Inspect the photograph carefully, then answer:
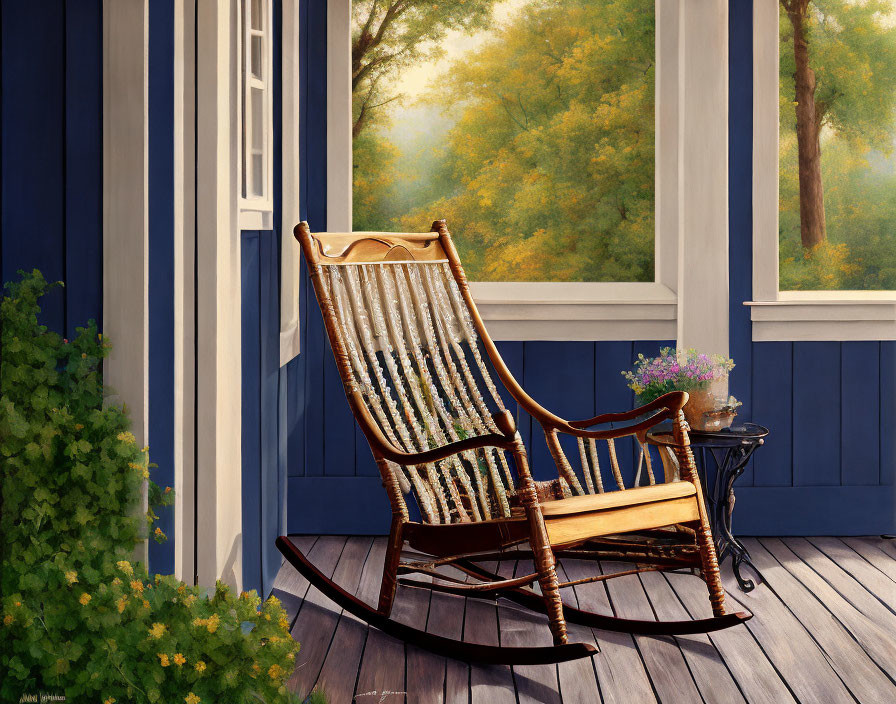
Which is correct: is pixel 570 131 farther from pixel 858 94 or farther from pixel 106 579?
pixel 106 579

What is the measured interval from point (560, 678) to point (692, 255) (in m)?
1.80

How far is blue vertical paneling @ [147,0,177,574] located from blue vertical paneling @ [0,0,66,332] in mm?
197

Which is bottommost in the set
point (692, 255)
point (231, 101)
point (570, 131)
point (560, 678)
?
point (560, 678)

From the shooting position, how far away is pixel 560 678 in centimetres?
227

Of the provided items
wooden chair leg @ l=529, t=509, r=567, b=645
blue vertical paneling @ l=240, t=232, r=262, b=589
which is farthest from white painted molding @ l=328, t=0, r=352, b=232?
wooden chair leg @ l=529, t=509, r=567, b=645

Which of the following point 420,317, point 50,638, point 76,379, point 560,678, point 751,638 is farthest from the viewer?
point 420,317

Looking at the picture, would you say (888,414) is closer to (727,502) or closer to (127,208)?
(727,502)

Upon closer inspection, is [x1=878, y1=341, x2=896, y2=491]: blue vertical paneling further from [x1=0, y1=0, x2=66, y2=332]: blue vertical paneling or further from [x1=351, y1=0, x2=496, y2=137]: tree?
[x1=0, y1=0, x2=66, y2=332]: blue vertical paneling

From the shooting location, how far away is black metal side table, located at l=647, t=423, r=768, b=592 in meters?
2.88

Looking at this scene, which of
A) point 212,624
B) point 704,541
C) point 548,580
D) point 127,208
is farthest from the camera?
point 704,541

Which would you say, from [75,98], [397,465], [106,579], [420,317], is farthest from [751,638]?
[75,98]

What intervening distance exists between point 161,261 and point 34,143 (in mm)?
369

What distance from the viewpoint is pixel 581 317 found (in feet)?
11.4

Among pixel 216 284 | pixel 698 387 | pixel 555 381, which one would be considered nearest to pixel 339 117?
pixel 555 381
